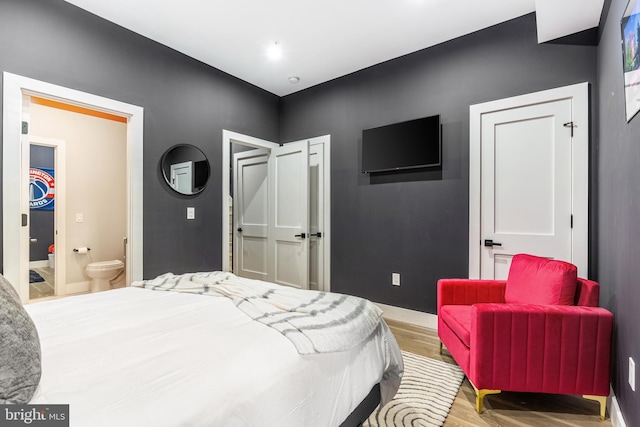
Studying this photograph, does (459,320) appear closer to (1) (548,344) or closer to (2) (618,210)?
(1) (548,344)

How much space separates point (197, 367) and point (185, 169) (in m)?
2.66

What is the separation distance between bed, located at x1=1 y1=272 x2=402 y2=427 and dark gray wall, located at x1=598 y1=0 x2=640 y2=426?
1.14 m

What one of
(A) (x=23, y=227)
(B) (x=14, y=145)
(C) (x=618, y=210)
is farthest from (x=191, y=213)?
(C) (x=618, y=210)

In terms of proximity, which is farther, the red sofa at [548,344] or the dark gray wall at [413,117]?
the dark gray wall at [413,117]

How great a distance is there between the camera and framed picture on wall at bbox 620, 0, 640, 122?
4.56 ft

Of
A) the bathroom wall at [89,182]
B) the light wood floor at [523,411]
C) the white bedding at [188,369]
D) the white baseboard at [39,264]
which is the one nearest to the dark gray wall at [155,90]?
the white bedding at [188,369]

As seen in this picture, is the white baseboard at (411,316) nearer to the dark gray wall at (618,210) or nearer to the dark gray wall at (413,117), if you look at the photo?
the dark gray wall at (413,117)

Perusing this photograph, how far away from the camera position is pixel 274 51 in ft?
10.5

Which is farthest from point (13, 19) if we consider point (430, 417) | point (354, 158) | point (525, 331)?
point (525, 331)

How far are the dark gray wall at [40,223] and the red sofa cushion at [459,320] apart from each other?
664cm

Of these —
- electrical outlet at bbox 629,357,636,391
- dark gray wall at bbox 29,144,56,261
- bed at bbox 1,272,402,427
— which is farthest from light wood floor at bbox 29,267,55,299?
electrical outlet at bbox 629,357,636,391

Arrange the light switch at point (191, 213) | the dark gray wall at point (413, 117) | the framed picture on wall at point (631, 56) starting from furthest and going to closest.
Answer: the light switch at point (191, 213), the dark gray wall at point (413, 117), the framed picture on wall at point (631, 56)

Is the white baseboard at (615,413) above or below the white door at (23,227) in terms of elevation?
below

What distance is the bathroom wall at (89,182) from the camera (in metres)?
4.25
